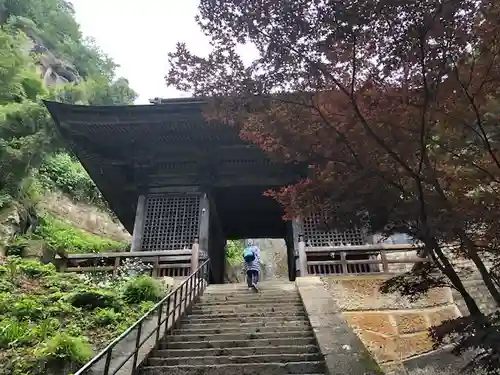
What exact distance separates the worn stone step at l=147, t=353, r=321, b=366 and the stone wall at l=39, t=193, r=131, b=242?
16106mm

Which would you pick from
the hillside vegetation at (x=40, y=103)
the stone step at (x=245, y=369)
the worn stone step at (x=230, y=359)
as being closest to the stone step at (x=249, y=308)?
the worn stone step at (x=230, y=359)

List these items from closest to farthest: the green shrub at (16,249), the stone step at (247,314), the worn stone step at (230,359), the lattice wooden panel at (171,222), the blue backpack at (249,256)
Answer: the worn stone step at (230,359) → the stone step at (247,314) → the blue backpack at (249,256) → the green shrub at (16,249) → the lattice wooden panel at (171,222)

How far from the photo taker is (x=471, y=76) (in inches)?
147

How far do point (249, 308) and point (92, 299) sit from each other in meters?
2.62

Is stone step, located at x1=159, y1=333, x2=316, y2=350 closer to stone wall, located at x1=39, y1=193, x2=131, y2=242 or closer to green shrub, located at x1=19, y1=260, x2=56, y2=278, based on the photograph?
green shrub, located at x1=19, y1=260, x2=56, y2=278

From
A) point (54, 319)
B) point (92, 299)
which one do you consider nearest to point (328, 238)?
point (92, 299)

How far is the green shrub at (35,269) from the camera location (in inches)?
333

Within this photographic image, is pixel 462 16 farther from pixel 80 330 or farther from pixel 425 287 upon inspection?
pixel 80 330

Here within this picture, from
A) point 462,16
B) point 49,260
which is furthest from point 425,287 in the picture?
point 49,260

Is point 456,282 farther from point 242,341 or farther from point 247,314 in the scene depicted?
point 247,314

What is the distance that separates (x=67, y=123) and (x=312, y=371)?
9.15 meters

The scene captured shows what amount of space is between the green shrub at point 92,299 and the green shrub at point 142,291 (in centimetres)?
44

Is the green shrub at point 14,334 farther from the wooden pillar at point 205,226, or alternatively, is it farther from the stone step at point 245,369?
the wooden pillar at point 205,226

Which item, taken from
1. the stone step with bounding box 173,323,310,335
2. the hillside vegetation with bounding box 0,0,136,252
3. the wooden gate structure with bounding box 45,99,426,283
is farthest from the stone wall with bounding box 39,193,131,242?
the stone step with bounding box 173,323,310,335
